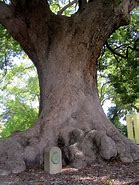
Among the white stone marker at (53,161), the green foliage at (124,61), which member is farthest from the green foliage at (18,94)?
the white stone marker at (53,161)

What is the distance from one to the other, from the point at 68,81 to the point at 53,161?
8.88 feet

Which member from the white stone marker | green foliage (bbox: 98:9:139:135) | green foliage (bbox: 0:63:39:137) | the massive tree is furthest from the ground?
green foliage (bbox: 0:63:39:137)

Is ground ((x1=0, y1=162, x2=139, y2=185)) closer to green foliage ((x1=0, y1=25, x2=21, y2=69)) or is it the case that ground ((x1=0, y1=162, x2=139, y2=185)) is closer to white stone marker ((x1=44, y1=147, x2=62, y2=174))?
white stone marker ((x1=44, y1=147, x2=62, y2=174))

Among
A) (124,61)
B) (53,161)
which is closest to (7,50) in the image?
(124,61)

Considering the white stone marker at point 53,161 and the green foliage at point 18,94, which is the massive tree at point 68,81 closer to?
the white stone marker at point 53,161

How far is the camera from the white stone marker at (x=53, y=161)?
23.6 feet

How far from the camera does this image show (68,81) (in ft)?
30.5

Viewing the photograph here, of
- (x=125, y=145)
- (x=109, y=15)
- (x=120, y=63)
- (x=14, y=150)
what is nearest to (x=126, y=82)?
(x=120, y=63)

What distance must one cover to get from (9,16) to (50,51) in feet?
5.04

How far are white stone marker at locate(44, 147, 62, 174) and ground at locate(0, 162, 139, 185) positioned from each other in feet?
0.43

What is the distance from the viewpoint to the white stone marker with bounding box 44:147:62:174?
7.18 m

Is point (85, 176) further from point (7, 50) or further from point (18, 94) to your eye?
point (18, 94)

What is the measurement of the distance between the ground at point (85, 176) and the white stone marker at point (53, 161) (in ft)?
0.43

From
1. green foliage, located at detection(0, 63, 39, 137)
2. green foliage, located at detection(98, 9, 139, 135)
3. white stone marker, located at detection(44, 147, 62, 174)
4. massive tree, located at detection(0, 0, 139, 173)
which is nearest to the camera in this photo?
white stone marker, located at detection(44, 147, 62, 174)
